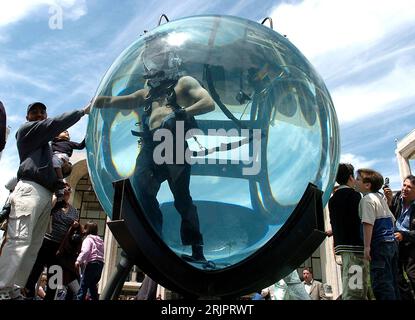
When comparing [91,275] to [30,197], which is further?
[91,275]

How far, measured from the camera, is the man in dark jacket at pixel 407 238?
11.9 feet

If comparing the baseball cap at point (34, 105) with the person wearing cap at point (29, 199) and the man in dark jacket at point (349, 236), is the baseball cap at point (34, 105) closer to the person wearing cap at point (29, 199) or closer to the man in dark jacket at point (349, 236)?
the person wearing cap at point (29, 199)

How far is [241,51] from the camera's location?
2.15 metres

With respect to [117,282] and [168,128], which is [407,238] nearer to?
[117,282]

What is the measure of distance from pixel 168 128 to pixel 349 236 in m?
2.01

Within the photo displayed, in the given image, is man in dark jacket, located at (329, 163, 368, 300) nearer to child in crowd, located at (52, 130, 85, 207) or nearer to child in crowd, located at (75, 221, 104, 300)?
child in crowd, located at (52, 130, 85, 207)

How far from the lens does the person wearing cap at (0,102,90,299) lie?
272 centimetres

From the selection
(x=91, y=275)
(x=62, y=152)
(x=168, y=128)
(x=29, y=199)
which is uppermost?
(x=62, y=152)

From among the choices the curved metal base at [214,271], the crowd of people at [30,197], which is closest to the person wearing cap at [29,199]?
the crowd of people at [30,197]

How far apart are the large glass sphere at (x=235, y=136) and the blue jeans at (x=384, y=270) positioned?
1302 mm

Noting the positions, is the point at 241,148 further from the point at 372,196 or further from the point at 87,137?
the point at 372,196

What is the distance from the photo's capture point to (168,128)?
6.73 ft

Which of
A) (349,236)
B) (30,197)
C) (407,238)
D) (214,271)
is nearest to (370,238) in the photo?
(349,236)

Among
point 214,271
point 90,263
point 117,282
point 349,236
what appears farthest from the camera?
point 90,263
